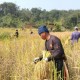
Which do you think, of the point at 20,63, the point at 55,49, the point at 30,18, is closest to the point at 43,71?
the point at 55,49

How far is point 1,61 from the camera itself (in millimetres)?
6789

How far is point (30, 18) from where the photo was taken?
82062 millimetres

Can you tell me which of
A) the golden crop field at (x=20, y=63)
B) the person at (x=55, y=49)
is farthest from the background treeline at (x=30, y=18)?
the person at (x=55, y=49)

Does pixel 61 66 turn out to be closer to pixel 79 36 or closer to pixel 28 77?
pixel 28 77

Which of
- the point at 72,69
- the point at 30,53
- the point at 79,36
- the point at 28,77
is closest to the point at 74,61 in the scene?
the point at 72,69

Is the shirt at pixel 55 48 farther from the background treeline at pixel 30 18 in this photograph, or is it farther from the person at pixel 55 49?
the background treeline at pixel 30 18

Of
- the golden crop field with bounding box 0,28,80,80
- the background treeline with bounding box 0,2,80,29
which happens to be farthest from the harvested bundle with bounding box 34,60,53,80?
the background treeline with bounding box 0,2,80,29

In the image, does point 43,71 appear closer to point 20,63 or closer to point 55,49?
point 55,49

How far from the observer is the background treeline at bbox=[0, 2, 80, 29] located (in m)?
48.3

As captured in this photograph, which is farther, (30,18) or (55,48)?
(30,18)

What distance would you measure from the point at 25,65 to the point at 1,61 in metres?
0.90

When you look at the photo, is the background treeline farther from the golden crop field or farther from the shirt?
the shirt

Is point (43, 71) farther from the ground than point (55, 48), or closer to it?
closer to it

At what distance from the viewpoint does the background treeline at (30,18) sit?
48.3m
